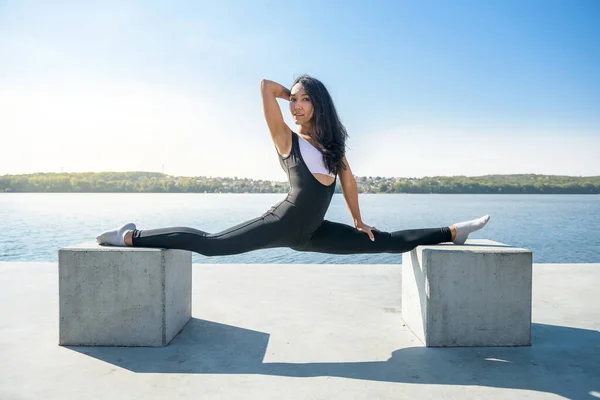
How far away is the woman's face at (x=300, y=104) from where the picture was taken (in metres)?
2.93

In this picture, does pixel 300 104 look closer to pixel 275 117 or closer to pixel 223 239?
pixel 275 117

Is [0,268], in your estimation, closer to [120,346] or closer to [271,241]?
[120,346]

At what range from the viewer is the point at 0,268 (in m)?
5.24

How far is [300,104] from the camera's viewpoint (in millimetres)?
2936

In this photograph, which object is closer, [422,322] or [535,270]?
[422,322]

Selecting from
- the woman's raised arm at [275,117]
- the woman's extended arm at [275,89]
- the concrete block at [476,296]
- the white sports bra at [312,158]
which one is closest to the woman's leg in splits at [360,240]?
the concrete block at [476,296]

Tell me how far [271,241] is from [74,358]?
1.23m

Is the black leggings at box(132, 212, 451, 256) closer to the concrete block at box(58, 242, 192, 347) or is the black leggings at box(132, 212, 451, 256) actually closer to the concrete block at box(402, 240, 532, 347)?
the concrete block at box(58, 242, 192, 347)

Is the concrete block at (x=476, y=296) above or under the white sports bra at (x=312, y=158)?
under

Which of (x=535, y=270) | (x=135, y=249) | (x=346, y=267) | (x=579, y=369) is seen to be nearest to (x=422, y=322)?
(x=579, y=369)

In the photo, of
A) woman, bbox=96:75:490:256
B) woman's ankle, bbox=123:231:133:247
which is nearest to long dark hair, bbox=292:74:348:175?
woman, bbox=96:75:490:256

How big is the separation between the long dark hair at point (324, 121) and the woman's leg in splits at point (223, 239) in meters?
0.49

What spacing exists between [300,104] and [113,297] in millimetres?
1588

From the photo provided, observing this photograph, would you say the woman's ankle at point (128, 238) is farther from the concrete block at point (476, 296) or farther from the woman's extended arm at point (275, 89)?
the concrete block at point (476, 296)
